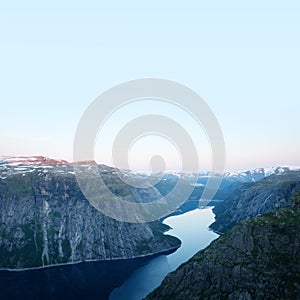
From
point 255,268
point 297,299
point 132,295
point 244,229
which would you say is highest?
point 244,229

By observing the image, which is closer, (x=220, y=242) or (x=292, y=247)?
(x=292, y=247)

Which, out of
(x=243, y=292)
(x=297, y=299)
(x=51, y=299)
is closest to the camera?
(x=297, y=299)

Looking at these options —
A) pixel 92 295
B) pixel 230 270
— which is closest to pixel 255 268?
pixel 230 270

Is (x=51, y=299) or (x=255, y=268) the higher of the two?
(x=255, y=268)

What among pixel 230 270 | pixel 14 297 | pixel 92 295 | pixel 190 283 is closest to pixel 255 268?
pixel 230 270

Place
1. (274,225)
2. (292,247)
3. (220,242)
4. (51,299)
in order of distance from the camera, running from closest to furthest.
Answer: (292,247) → (274,225) → (220,242) → (51,299)

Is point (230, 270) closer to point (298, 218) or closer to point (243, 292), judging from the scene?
point (243, 292)
